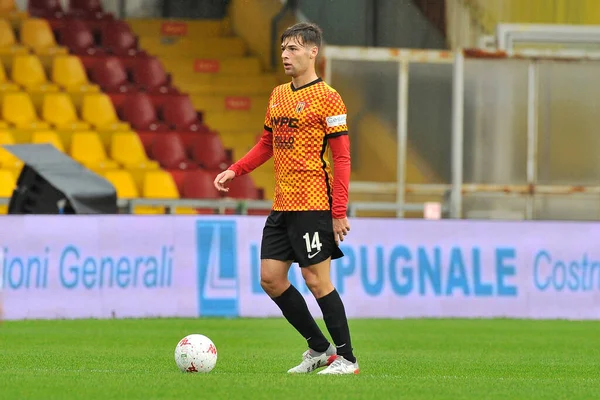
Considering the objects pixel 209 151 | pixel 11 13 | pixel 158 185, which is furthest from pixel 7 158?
pixel 11 13

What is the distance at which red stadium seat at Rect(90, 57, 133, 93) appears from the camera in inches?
824

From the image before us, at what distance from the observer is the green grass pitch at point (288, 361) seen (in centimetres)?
670

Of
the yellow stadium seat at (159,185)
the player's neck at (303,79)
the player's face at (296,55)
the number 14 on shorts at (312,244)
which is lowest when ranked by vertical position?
the yellow stadium seat at (159,185)

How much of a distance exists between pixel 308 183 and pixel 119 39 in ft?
49.7

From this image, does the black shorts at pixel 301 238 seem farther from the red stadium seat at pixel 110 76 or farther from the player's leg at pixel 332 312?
the red stadium seat at pixel 110 76

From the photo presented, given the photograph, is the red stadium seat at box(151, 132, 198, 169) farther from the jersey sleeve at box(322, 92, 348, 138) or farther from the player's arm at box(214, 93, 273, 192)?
the jersey sleeve at box(322, 92, 348, 138)

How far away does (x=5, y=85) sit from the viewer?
1991cm

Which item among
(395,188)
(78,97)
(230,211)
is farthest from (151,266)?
(78,97)

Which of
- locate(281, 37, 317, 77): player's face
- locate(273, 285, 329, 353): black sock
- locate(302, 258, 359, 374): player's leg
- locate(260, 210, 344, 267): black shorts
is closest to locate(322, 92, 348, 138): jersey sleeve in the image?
locate(281, 37, 317, 77): player's face

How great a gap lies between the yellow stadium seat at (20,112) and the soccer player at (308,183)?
39.4 ft

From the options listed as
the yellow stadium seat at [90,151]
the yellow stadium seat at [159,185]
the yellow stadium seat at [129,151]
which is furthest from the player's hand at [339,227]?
the yellow stadium seat at [129,151]

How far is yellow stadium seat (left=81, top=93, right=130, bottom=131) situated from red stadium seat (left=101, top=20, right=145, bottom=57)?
69.0 inches

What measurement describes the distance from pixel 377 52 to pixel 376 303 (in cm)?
459

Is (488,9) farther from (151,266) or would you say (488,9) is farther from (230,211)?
(151,266)
